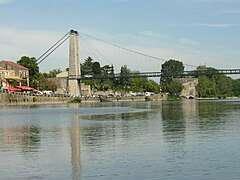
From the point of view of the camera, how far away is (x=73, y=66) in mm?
129625

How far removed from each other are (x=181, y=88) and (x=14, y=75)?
8799cm

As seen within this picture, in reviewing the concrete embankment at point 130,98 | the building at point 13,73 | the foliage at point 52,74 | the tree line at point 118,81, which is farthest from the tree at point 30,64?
the foliage at point 52,74

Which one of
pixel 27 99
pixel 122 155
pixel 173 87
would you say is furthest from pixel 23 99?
pixel 173 87

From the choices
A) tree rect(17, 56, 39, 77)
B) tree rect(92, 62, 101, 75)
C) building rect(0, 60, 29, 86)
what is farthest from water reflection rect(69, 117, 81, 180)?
tree rect(92, 62, 101, 75)

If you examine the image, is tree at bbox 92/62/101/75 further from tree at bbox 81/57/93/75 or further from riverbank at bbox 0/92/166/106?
riverbank at bbox 0/92/166/106

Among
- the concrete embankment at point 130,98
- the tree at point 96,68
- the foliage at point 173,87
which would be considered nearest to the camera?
the concrete embankment at point 130,98

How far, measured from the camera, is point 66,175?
1697cm

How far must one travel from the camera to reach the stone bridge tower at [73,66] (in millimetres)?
129625

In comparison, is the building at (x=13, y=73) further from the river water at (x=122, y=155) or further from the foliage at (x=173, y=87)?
the river water at (x=122, y=155)

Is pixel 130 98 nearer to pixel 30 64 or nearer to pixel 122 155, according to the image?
pixel 30 64

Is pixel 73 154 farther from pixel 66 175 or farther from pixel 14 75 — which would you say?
pixel 14 75

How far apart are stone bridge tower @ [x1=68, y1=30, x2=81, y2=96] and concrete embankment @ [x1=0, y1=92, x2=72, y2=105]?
64.3 feet

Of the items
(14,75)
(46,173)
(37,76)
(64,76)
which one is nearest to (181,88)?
(64,76)

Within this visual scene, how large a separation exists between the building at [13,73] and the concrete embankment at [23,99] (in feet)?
28.7
